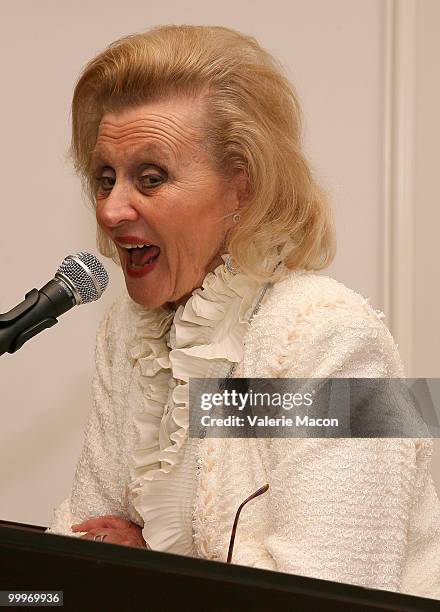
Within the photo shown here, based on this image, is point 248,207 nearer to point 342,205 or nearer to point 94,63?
point 94,63

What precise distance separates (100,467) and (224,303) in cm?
35

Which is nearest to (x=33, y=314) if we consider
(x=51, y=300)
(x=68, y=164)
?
(x=51, y=300)

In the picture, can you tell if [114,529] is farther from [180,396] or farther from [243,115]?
[243,115]

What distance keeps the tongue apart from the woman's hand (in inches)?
15.0

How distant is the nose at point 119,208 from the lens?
1186 mm

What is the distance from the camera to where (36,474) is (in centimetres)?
213

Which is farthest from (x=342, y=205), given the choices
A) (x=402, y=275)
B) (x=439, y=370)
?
(x=439, y=370)

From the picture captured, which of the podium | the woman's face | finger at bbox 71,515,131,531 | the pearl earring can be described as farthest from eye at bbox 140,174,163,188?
the podium

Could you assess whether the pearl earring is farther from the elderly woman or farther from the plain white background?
the plain white background

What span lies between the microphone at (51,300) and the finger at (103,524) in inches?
20.5

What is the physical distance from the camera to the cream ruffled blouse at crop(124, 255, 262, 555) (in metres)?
1.17

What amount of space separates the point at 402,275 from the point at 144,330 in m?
0.79

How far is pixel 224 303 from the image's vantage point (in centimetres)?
122

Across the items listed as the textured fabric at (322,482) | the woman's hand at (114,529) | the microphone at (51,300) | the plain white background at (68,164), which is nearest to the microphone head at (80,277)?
the microphone at (51,300)
